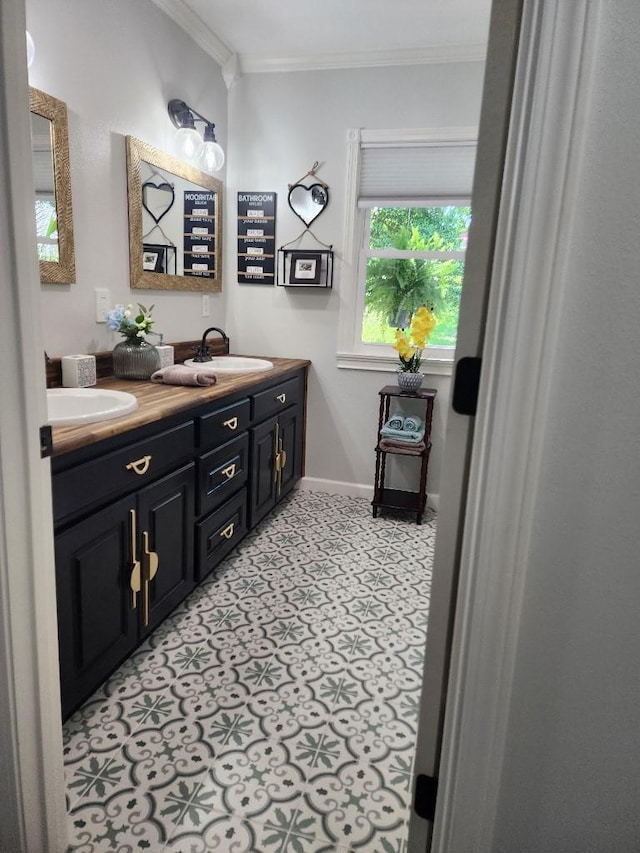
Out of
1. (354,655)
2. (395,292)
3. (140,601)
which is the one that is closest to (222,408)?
(140,601)

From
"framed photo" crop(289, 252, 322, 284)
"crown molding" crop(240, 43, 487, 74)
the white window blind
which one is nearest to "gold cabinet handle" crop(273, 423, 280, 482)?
"framed photo" crop(289, 252, 322, 284)

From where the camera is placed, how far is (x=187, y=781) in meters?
1.45

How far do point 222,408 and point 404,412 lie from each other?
146 centimetres

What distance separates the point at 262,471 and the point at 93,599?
4.47ft

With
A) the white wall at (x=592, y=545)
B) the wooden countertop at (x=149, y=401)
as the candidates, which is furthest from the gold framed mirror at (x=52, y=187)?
the white wall at (x=592, y=545)

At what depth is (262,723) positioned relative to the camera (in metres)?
1.66

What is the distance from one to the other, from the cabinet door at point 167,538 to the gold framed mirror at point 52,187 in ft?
2.86

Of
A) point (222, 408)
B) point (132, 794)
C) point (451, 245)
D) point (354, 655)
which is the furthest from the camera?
point (451, 245)

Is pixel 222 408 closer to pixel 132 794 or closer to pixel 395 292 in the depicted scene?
pixel 132 794

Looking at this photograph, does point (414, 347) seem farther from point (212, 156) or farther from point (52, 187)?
point (52, 187)

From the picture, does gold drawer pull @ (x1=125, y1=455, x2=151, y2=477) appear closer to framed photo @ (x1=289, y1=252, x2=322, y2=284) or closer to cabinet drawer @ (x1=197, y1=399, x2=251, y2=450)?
cabinet drawer @ (x1=197, y1=399, x2=251, y2=450)

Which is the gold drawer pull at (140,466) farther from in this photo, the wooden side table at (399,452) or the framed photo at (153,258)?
the wooden side table at (399,452)

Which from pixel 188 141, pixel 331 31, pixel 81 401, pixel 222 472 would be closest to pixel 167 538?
pixel 222 472

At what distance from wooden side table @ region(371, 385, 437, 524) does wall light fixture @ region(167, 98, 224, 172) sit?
1534mm
